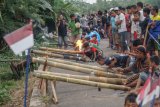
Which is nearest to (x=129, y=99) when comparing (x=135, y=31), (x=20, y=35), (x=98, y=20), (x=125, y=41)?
(x=20, y=35)

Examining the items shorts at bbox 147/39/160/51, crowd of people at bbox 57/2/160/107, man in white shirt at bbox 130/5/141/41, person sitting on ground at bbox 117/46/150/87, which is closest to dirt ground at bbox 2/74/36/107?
crowd of people at bbox 57/2/160/107

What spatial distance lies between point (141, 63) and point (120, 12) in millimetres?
6473

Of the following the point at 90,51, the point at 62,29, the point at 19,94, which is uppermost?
the point at 62,29

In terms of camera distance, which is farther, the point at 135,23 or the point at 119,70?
the point at 135,23

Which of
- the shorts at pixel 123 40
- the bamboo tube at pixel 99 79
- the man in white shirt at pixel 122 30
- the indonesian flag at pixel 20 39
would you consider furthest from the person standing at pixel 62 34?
the indonesian flag at pixel 20 39

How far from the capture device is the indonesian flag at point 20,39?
596 cm

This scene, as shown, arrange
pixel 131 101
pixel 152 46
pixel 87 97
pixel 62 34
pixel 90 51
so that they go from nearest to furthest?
pixel 131 101
pixel 87 97
pixel 152 46
pixel 90 51
pixel 62 34

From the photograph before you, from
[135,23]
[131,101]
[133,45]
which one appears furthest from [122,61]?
[131,101]

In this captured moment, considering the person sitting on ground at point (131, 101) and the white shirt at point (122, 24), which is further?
the white shirt at point (122, 24)

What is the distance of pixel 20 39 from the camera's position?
19.8 ft

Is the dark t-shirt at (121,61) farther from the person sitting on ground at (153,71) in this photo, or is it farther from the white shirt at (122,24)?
the white shirt at (122,24)

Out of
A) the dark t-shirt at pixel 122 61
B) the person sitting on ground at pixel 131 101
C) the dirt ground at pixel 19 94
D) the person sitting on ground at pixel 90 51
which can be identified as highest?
the person sitting on ground at pixel 131 101

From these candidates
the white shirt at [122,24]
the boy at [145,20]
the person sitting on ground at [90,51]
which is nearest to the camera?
the boy at [145,20]

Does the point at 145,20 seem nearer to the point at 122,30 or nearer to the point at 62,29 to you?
the point at 122,30
